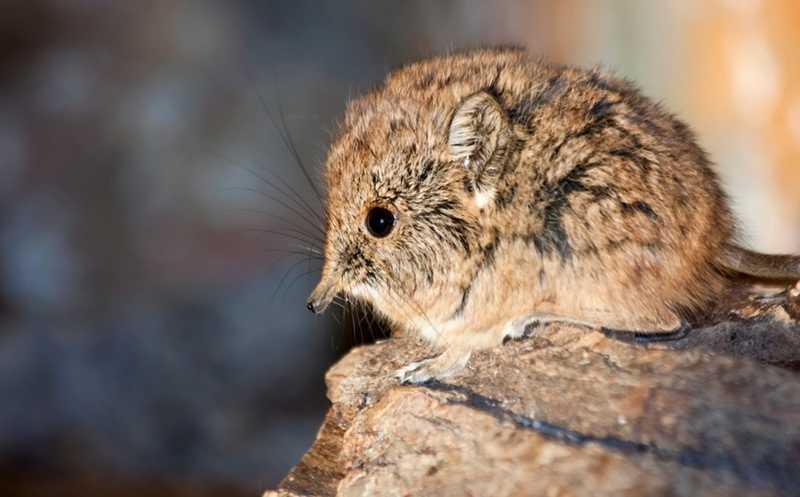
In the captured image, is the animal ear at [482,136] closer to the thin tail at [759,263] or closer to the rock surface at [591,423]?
the rock surface at [591,423]

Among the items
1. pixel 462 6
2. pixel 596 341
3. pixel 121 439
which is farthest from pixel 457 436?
pixel 121 439

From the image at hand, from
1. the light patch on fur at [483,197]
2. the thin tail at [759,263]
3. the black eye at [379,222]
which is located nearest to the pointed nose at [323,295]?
the black eye at [379,222]

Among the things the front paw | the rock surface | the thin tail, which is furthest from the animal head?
the thin tail

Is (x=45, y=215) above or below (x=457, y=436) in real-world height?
above

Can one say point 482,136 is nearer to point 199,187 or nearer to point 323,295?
point 323,295

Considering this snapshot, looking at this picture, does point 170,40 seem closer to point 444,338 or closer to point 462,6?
point 462,6

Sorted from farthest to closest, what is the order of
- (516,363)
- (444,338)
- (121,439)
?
(121,439), (444,338), (516,363)

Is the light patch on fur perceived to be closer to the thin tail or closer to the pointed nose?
the pointed nose
